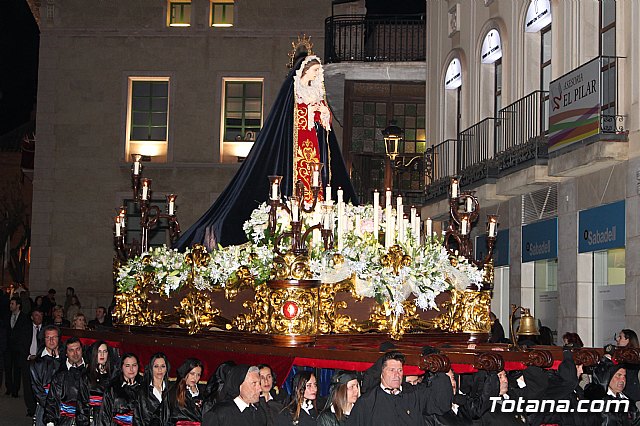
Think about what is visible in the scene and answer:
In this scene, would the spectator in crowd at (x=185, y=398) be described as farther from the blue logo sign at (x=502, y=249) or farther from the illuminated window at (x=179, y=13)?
the illuminated window at (x=179, y=13)

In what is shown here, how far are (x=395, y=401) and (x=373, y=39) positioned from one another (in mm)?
22412

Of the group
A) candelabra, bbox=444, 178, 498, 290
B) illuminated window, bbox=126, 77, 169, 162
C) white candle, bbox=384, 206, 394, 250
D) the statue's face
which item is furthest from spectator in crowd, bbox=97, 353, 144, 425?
illuminated window, bbox=126, 77, 169, 162

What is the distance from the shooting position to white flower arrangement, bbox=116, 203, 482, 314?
12.0 m

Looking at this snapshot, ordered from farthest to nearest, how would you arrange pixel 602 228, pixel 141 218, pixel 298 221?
pixel 602 228, pixel 141 218, pixel 298 221

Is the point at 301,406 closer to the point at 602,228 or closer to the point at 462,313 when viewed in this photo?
the point at 462,313

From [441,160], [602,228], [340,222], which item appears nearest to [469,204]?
[340,222]

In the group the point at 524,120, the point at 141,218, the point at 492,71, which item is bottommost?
the point at 141,218

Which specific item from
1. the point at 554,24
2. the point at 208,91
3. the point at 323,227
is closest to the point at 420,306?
the point at 323,227

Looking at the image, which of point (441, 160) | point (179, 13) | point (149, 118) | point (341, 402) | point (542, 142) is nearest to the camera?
point (341, 402)

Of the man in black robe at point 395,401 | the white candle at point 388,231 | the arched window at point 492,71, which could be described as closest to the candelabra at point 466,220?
the white candle at point 388,231

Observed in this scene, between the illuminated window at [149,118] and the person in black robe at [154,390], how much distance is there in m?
22.8

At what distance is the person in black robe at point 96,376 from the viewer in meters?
11.7

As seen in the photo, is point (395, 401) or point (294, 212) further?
point (294, 212)

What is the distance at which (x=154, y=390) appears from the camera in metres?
10.8
